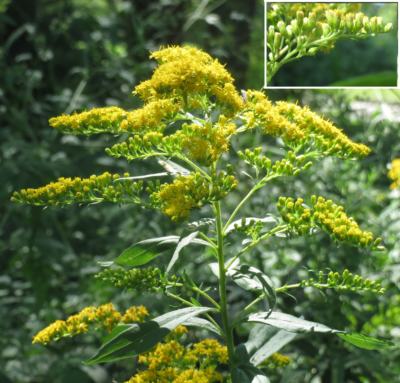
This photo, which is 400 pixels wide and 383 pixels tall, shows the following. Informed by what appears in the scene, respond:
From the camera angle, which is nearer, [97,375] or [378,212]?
[97,375]

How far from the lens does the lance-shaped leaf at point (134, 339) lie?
778 millimetres

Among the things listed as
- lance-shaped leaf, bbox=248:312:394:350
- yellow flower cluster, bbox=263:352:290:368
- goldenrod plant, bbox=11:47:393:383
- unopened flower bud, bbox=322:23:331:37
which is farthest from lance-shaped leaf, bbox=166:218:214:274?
unopened flower bud, bbox=322:23:331:37

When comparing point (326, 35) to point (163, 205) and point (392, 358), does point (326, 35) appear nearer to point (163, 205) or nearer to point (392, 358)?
point (163, 205)

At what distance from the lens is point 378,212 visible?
2.36 m

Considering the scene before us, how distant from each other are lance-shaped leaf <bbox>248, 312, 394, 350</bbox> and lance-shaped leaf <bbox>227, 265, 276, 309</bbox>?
0.16 feet

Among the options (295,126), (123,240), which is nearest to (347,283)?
(295,126)

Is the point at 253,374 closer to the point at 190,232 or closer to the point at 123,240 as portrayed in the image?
the point at 190,232

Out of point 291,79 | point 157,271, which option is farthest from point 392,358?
point 291,79

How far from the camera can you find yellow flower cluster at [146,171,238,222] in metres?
0.85

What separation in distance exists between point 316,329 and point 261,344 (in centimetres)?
20

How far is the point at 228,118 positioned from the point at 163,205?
0.76 feet

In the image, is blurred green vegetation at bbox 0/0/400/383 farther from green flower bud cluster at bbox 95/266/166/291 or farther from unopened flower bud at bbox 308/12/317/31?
unopened flower bud at bbox 308/12/317/31

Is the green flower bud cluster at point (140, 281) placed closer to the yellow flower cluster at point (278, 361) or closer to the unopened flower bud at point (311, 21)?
the yellow flower cluster at point (278, 361)

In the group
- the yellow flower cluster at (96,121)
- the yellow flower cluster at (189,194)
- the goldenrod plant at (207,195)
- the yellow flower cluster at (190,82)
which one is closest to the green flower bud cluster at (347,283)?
the goldenrod plant at (207,195)
